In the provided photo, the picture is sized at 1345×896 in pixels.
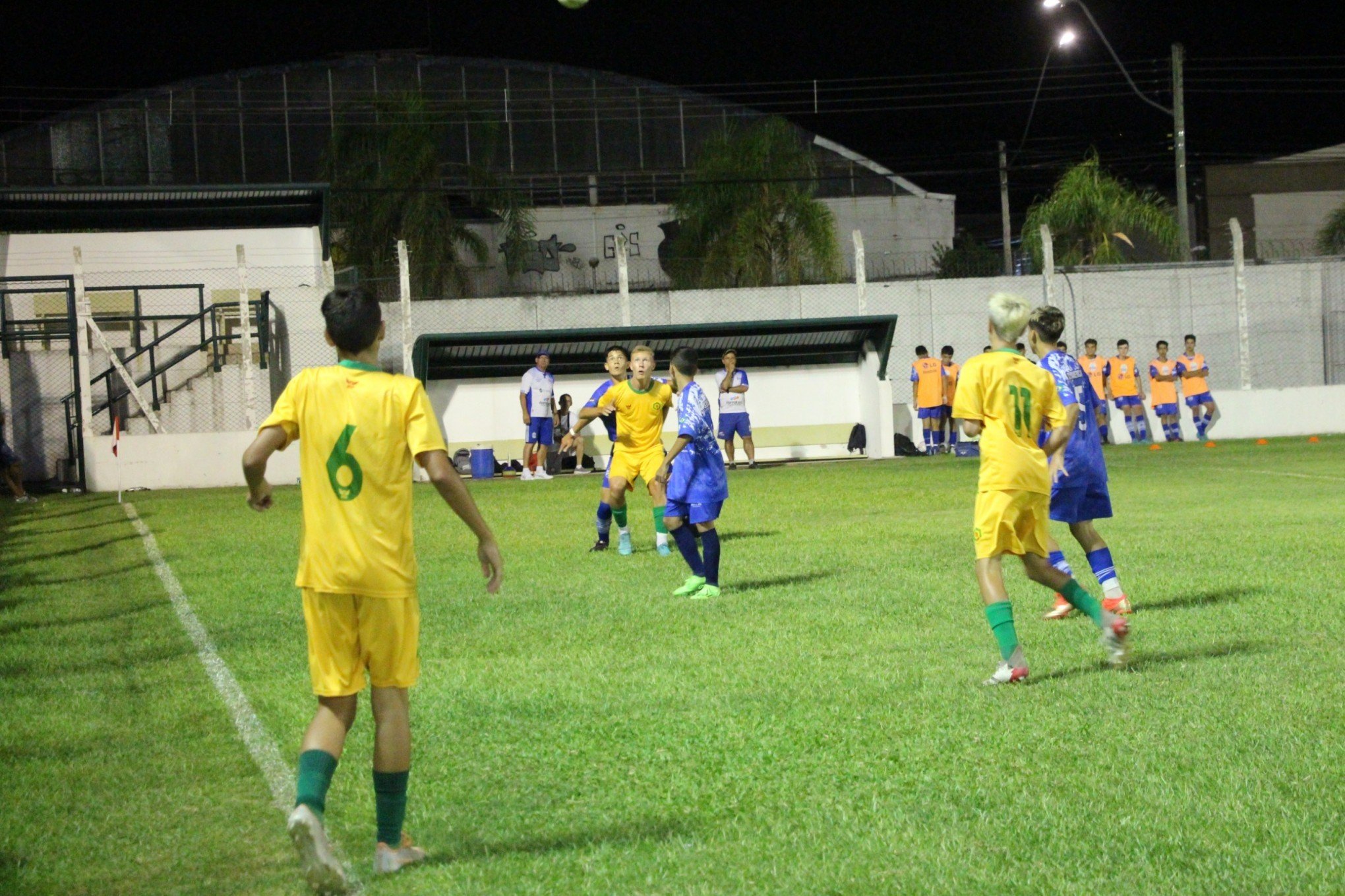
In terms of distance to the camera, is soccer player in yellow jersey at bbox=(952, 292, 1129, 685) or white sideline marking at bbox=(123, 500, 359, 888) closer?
white sideline marking at bbox=(123, 500, 359, 888)

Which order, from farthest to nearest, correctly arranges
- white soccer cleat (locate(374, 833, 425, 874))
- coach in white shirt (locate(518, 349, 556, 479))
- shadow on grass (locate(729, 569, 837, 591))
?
coach in white shirt (locate(518, 349, 556, 479))
shadow on grass (locate(729, 569, 837, 591))
white soccer cleat (locate(374, 833, 425, 874))

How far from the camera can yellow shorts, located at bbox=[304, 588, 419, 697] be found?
4570 millimetres

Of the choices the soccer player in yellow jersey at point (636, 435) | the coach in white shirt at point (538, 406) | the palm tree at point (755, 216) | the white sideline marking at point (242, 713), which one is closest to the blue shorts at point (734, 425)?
the coach in white shirt at point (538, 406)

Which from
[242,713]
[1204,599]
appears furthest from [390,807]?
[1204,599]

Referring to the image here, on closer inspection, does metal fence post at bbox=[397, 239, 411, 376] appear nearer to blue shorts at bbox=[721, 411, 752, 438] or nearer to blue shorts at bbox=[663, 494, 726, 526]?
blue shorts at bbox=[721, 411, 752, 438]

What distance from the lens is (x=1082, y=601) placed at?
24.0 ft

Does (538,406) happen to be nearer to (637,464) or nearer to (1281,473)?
(1281,473)

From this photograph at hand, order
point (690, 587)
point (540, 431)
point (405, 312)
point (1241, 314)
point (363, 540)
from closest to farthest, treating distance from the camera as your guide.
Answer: point (363, 540)
point (690, 587)
point (540, 431)
point (405, 312)
point (1241, 314)

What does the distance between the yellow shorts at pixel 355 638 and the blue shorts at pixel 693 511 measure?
5.92m

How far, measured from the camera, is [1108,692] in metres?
6.61

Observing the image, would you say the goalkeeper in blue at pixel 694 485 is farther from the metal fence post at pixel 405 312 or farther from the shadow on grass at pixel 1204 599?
the metal fence post at pixel 405 312

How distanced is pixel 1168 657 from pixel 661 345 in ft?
69.8

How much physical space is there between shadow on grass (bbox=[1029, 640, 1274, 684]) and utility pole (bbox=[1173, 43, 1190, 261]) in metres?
32.0

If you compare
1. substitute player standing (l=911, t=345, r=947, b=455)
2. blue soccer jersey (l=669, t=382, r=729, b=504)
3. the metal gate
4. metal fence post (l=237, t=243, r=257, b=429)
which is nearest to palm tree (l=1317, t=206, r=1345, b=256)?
substitute player standing (l=911, t=345, r=947, b=455)
